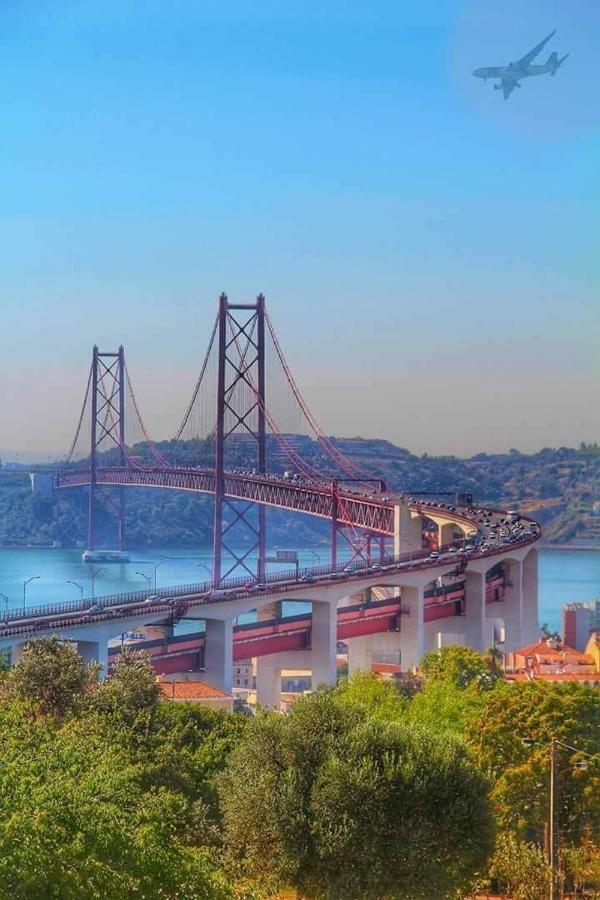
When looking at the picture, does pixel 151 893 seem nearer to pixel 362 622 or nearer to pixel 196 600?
pixel 196 600

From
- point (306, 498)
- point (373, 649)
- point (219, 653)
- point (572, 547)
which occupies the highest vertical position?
point (306, 498)

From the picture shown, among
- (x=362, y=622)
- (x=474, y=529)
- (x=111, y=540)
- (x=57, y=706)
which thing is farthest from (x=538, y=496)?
(x=57, y=706)

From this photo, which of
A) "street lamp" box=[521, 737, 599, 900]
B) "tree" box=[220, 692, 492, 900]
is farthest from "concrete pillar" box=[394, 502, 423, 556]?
"tree" box=[220, 692, 492, 900]

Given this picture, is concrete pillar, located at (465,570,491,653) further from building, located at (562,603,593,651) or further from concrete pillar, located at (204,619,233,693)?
concrete pillar, located at (204,619,233,693)

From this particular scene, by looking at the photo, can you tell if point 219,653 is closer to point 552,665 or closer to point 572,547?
point 552,665

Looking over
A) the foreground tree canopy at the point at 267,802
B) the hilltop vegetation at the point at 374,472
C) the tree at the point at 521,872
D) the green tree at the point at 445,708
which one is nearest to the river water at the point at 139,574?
the hilltop vegetation at the point at 374,472

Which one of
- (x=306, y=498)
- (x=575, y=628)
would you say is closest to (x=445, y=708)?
(x=306, y=498)

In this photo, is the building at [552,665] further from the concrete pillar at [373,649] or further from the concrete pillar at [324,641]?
the concrete pillar at [324,641]

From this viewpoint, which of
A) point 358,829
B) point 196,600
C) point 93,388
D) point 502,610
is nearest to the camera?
point 358,829
